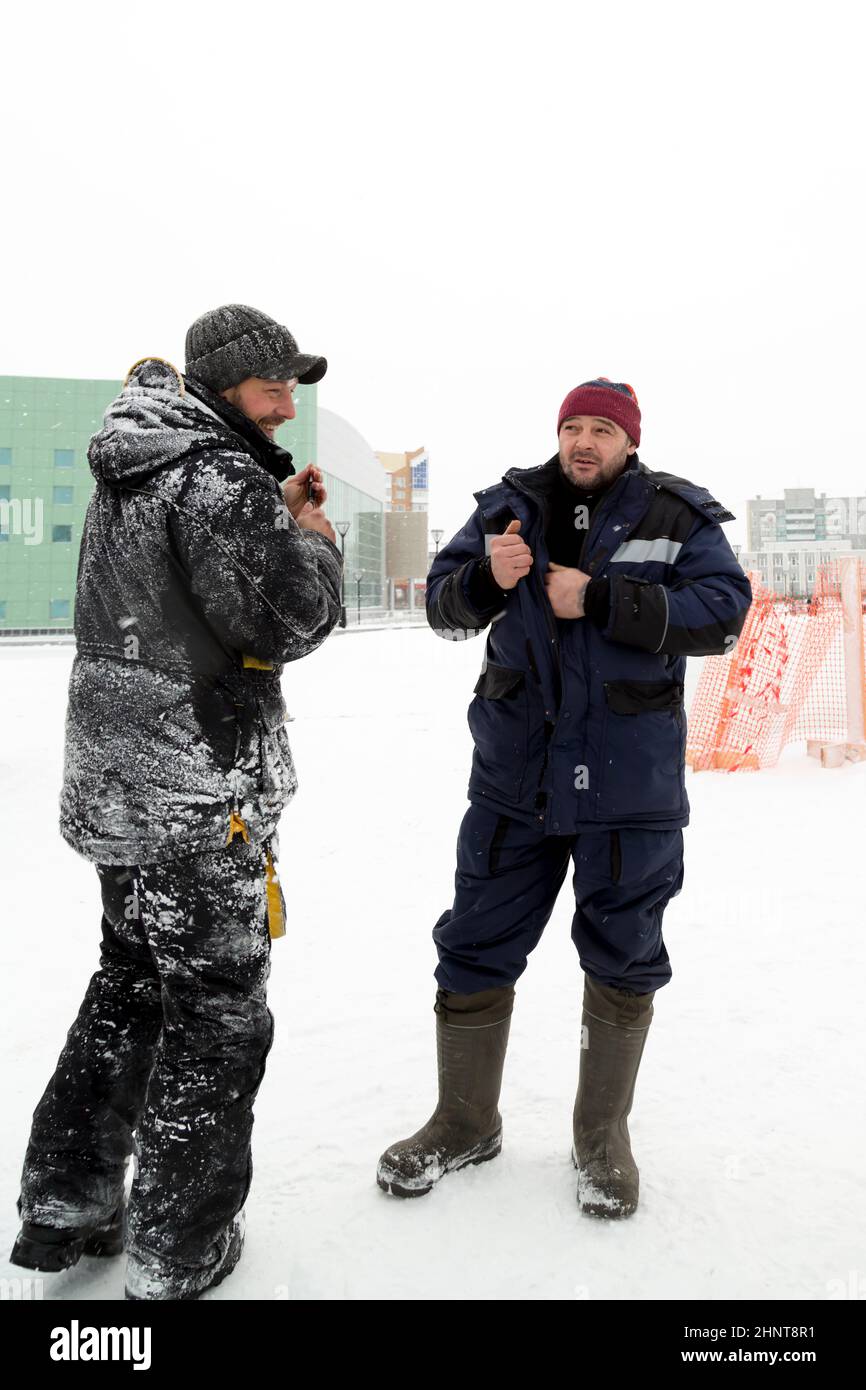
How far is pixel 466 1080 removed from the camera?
246cm

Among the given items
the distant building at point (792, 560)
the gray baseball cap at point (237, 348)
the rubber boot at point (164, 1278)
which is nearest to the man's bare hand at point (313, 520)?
the gray baseball cap at point (237, 348)

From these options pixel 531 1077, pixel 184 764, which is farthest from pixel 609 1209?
pixel 184 764

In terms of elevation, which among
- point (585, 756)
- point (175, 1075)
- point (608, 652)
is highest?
point (608, 652)

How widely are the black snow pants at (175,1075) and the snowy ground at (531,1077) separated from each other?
8.6 inches

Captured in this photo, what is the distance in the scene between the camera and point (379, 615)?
218ft

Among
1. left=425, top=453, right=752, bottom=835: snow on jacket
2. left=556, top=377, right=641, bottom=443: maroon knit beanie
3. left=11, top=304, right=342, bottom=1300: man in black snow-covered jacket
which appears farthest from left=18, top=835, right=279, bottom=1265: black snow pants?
left=556, top=377, right=641, bottom=443: maroon knit beanie

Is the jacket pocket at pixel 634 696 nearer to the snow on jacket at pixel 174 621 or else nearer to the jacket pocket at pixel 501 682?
the jacket pocket at pixel 501 682

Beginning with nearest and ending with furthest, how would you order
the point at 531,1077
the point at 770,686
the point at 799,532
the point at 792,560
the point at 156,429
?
the point at 156,429
the point at 531,1077
the point at 770,686
the point at 792,560
the point at 799,532

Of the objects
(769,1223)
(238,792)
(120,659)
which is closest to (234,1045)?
(238,792)

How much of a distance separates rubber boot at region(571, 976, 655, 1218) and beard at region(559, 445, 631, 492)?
131 centimetres

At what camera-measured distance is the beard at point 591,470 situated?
2453 mm

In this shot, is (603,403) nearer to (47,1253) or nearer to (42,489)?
(47,1253)

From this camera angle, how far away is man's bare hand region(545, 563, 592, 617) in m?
2.29

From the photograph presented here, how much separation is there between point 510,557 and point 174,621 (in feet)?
2.78
